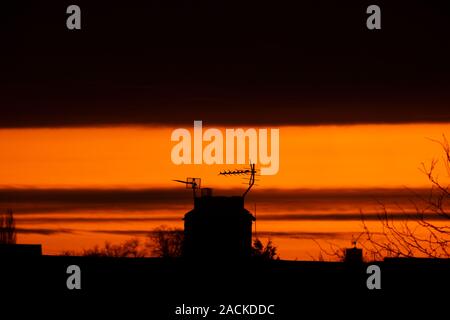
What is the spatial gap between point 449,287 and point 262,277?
6.77m

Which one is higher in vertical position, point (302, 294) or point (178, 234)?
point (178, 234)

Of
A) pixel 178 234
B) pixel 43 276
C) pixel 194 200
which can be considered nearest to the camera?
pixel 43 276

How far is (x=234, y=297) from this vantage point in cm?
3444

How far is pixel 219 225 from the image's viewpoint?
180ft

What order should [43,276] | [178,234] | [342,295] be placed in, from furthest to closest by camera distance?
[178,234] → [43,276] → [342,295]

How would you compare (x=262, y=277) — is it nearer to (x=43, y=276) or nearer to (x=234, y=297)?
(x=234, y=297)

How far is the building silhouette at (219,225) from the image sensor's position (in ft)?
178

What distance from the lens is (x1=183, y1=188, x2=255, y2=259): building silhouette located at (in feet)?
178
